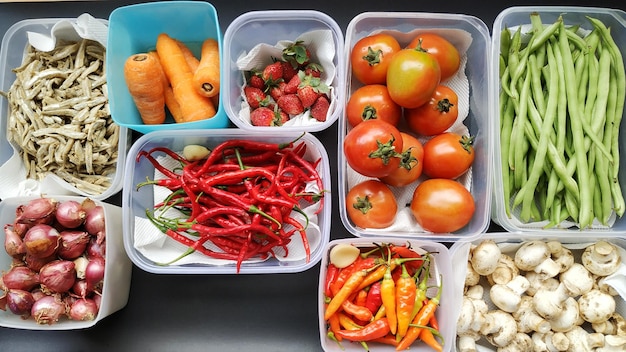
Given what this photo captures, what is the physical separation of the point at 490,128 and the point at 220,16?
67 cm

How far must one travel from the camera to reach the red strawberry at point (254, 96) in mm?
1066

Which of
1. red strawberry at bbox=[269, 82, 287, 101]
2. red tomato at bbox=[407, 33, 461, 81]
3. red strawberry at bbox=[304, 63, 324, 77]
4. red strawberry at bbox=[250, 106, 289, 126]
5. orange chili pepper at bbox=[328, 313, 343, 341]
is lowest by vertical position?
orange chili pepper at bbox=[328, 313, 343, 341]

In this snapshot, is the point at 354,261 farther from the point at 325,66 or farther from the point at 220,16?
the point at 220,16

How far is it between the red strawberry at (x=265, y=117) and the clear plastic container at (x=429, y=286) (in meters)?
0.27

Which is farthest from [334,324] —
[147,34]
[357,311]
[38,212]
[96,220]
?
[147,34]

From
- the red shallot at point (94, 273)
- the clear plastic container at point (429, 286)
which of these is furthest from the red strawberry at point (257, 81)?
the red shallot at point (94, 273)

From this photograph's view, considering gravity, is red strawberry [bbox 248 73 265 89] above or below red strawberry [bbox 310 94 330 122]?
above

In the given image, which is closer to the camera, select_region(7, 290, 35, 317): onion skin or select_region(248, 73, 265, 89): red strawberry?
select_region(7, 290, 35, 317): onion skin

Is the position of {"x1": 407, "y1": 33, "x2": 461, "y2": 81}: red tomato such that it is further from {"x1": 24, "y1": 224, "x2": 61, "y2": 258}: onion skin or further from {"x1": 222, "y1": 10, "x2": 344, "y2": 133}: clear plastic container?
{"x1": 24, "y1": 224, "x2": 61, "y2": 258}: onion skin

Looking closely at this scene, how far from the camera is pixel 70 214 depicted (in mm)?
963

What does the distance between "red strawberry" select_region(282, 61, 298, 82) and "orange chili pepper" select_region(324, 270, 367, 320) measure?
17.2 inches

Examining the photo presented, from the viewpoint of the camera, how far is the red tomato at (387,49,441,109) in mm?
928

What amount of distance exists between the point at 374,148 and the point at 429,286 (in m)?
0.31

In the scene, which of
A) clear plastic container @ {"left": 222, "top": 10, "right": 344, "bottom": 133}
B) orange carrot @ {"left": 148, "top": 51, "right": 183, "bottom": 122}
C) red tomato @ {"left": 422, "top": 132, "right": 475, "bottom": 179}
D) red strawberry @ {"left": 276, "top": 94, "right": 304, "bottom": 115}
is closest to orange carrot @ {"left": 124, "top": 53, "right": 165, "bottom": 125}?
orange carrot @ {"left": 148, "top": 51, "right": 183, "bottom": 122}
